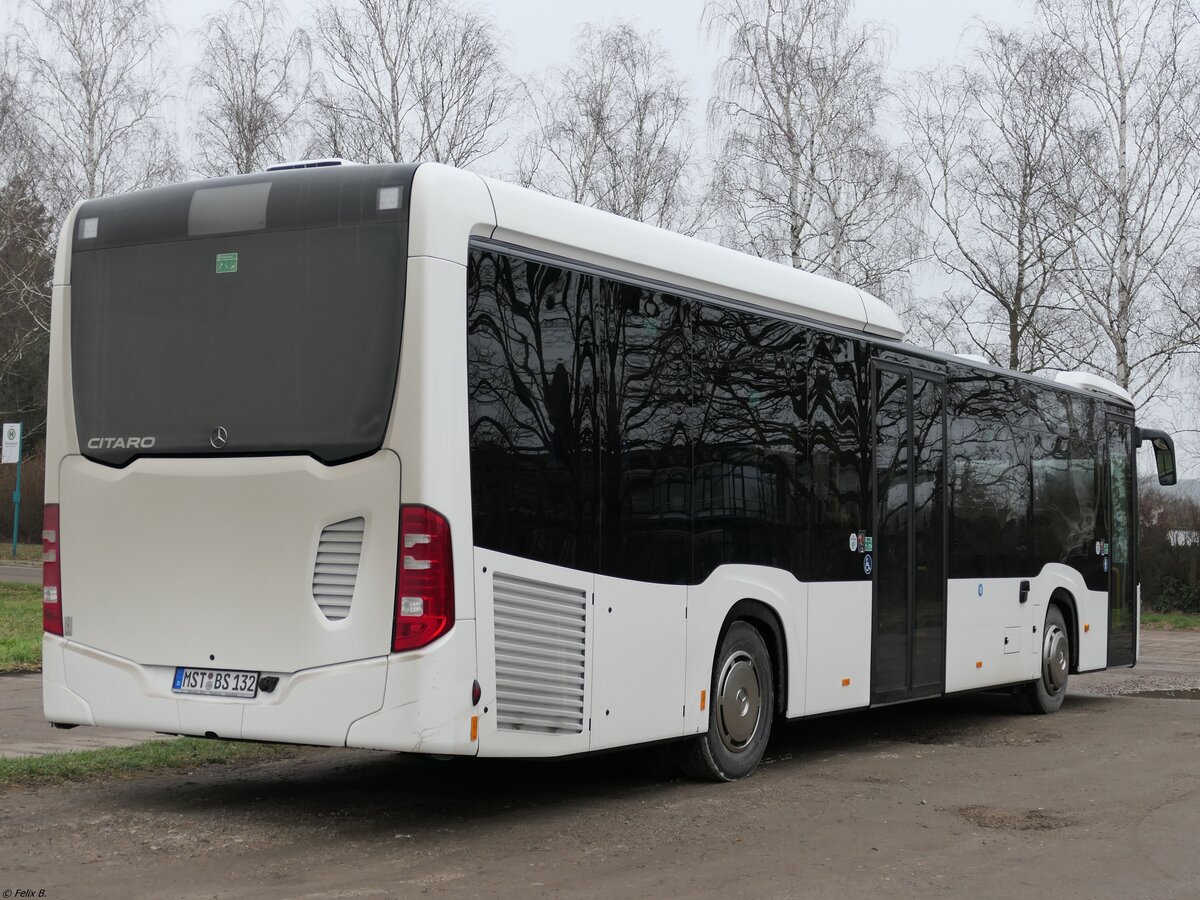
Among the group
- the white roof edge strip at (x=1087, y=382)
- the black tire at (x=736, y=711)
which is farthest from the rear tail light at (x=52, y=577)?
the white roof edge strip at (x=1087, y=382)

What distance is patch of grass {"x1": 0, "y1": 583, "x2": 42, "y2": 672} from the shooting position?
14.7m

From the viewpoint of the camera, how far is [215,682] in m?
7.36

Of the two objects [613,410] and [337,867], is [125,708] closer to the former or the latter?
[337,867]

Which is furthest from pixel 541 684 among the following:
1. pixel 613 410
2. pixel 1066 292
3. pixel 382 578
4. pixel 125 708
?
pixel 1066 292

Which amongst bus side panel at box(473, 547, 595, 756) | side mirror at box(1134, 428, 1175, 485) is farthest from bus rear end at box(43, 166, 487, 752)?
side mirror at box(1134, 428, 1175, 485)

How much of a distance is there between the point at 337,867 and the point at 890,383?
6058 millimetres

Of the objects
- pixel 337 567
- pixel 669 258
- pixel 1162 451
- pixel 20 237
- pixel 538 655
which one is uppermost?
pixel 20 237

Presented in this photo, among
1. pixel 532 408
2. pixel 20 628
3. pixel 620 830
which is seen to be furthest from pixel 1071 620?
pixel 20 628

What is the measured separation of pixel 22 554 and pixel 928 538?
30.6 metres

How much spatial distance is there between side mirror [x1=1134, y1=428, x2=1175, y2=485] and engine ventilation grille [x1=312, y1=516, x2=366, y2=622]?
1108 cm

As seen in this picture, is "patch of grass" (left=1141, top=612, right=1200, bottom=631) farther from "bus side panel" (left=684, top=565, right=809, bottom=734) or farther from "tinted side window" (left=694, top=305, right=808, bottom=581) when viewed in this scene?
"tinted side window" (left=694, top=305, right=808, bottom=581)

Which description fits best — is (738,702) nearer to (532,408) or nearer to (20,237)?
(532,408)

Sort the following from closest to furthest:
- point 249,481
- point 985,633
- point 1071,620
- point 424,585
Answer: point 424,585 → point 249,481 → point 985,633 → point 1071,620

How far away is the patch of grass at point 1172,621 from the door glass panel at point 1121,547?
11.8 m
